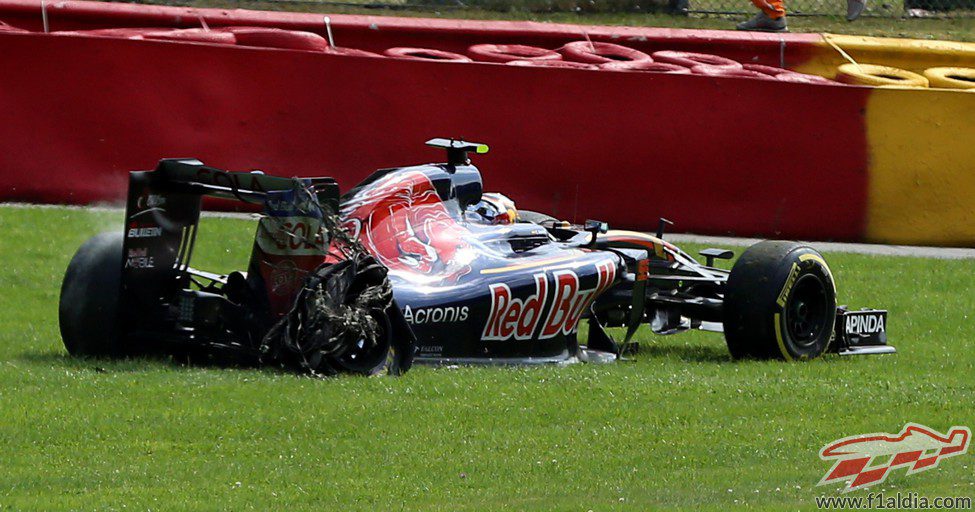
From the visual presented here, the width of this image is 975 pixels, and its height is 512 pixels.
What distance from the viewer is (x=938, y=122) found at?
1570 centimetres

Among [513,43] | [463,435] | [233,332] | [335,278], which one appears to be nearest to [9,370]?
[233,332]

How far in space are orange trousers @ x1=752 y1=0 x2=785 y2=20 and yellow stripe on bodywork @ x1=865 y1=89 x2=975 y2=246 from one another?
296 cm

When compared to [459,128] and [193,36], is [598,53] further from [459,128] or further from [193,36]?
Answer: [193,36]

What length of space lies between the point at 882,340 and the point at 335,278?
430 centimetres

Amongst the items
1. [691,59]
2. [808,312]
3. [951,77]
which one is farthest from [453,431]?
[951,77]

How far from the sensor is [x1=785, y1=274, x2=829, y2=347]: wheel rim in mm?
10797

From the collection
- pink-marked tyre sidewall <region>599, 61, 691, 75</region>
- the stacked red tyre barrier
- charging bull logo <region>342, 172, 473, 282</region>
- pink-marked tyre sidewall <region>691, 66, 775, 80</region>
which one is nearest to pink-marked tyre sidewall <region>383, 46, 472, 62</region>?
the stacked red tyre barrier

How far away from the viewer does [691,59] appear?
55.0ft

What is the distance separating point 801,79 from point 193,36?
5763mm

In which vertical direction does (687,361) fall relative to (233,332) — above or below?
below

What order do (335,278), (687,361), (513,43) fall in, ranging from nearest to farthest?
(335,278), (687,361), (513,43)

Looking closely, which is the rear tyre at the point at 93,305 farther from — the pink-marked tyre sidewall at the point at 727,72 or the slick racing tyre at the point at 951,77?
the slick racing tyre at the point at 951,77

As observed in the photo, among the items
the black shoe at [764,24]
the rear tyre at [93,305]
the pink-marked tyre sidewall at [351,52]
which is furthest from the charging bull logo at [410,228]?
the black shoe at [764,24]

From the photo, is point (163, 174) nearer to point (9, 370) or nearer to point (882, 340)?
point (9, 370)
